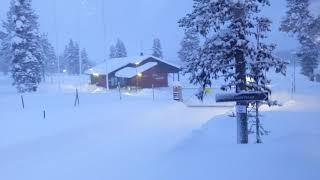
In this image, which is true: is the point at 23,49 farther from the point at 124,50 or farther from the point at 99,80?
the point at 124,50

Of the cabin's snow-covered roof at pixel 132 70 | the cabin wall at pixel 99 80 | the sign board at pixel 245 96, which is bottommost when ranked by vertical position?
the sign board at pixel 245 96

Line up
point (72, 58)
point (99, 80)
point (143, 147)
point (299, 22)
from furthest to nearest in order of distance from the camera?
point (72, 58)
point (99, 80)
point (299, 22)
point (143, 147)

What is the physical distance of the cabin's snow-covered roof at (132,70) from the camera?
6146cm

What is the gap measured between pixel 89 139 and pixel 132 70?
147 ft

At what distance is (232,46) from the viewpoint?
15438 mm

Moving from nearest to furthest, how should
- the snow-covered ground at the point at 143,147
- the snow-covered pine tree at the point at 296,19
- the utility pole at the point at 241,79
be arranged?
the snow-covered ground at the point at 143,147 < the utility pole at the point at 241,79 < the snow-covered pine tree at the point at 296,19

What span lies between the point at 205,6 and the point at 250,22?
5.67ft

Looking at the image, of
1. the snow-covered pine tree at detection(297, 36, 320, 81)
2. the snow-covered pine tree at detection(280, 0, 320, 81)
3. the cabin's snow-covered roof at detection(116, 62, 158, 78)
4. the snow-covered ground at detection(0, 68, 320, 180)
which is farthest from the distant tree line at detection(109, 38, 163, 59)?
the snow-covered ground at detection(0, 68, 320, 180)

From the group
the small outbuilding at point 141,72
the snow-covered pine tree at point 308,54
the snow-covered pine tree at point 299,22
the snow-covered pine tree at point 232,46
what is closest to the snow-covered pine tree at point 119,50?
the small outbuilding at point 141,72

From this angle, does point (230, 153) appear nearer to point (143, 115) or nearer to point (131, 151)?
point (131, 151)

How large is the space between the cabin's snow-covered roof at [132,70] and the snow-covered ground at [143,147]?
32254 millimetres

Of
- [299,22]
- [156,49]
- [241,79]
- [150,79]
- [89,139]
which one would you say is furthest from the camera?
[156,49]

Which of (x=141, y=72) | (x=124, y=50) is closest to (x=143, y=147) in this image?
(x=141, y=72)

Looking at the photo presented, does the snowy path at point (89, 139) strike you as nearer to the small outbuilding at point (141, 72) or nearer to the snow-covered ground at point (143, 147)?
the snow-covered ground at point (143, 147)
